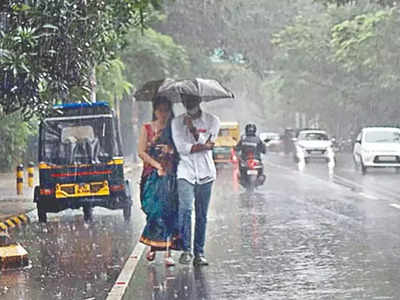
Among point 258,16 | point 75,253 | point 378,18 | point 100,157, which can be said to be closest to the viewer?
point 75,253

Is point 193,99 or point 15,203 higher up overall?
point 193,99

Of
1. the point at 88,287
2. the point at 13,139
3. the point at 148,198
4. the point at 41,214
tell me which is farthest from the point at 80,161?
the point at 13,139

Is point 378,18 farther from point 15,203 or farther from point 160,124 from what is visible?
point 160,124

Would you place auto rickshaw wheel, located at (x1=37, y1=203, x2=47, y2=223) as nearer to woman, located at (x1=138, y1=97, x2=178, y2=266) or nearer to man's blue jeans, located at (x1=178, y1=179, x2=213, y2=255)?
woman, located at (x1=138, y1=97, x2=178, y2=266)

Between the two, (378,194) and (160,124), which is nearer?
(160,124)

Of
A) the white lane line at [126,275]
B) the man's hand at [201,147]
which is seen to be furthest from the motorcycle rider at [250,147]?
the man's hand at [201,147]

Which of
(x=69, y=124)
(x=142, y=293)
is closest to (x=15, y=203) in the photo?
(x=69, y=124)

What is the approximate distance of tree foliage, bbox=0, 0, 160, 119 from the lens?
13680mm

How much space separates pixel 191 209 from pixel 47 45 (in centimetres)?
461

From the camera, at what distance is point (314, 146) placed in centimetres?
4700

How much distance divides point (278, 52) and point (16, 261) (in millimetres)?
49517

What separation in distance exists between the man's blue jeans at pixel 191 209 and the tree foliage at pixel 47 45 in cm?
364

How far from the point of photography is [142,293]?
30.8ft

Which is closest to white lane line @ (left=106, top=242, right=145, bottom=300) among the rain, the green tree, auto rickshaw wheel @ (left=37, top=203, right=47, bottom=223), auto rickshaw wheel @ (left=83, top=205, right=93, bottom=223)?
the rain
